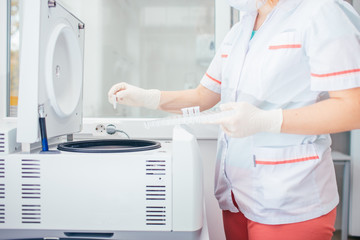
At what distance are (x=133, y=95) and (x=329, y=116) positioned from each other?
72 centimetres

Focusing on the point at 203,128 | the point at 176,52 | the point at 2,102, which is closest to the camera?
the point at 203,128

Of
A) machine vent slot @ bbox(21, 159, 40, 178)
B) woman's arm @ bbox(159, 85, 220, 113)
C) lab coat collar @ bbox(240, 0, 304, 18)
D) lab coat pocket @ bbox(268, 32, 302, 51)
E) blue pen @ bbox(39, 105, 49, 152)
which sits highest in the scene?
lab coat collar @ bbox(240, 0, 304, 18)

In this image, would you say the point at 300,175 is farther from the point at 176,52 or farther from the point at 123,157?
the point at 176,52

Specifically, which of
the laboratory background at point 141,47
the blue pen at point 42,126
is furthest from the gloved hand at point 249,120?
the laboratory background at point 141,47

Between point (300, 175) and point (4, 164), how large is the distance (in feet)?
2.69

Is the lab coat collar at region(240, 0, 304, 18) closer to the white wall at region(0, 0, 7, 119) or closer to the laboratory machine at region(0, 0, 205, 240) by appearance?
the laboratory machine at region(0, 0, 205, 240)

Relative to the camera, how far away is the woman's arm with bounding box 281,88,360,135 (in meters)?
0.79

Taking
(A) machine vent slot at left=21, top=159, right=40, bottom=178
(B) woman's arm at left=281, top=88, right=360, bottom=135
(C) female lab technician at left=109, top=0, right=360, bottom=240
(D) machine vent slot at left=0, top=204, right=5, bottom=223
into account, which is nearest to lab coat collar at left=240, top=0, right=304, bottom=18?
(C) female lab technician at left=109, top=0, right=360, bottom=240

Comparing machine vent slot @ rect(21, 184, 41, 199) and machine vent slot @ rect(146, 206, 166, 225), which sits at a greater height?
machine vent slot @ rect(21, 184, 41, 199)

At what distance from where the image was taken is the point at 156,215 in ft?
2.46

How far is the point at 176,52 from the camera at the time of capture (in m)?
2.18

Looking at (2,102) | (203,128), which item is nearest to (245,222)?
(203,128)

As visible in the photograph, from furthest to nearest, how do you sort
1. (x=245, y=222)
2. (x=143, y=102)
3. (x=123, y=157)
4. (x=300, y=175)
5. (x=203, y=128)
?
1. (x=203, y=128)
2. (x=143, y=102)
3. (x=245, y=222)
4. (x=300, y=175)
5. (x=123, y=157)

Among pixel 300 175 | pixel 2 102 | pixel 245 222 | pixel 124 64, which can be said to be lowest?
pixel 245 222
